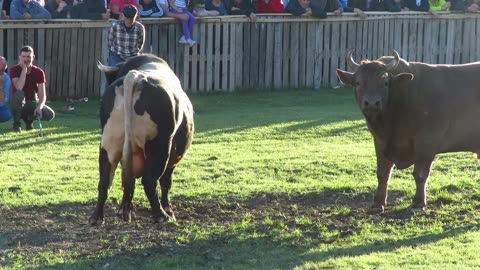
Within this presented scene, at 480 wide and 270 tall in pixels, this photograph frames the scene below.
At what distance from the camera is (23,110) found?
1775 cm

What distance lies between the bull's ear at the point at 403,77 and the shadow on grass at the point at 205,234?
1.49 meters

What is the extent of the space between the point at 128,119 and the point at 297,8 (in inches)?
487

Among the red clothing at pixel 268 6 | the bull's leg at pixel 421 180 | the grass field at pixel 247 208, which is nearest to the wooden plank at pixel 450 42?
the red clothing at pixel 268 6

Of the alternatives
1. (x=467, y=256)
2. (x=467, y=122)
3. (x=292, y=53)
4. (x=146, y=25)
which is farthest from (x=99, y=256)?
(x=292, y=53)

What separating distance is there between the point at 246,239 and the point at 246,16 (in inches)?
474

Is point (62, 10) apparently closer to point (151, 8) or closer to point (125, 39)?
point (151, 8)

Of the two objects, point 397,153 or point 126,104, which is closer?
point 126,104

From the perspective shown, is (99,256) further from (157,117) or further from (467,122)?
(467,122)

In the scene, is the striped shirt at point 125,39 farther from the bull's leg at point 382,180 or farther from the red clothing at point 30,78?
the bull's leg at point 382,180

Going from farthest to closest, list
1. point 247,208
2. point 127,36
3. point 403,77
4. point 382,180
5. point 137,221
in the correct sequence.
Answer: point 127,36, point 382,180, point 247,208, point 403,77, point 137,221

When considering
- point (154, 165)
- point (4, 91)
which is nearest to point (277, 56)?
point (4, 91)

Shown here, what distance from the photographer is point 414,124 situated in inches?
483

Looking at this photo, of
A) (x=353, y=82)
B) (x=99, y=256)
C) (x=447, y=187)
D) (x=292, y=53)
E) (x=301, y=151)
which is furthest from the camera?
(x=292, y=53)

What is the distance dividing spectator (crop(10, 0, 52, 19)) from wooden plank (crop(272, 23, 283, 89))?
482 centimetres
